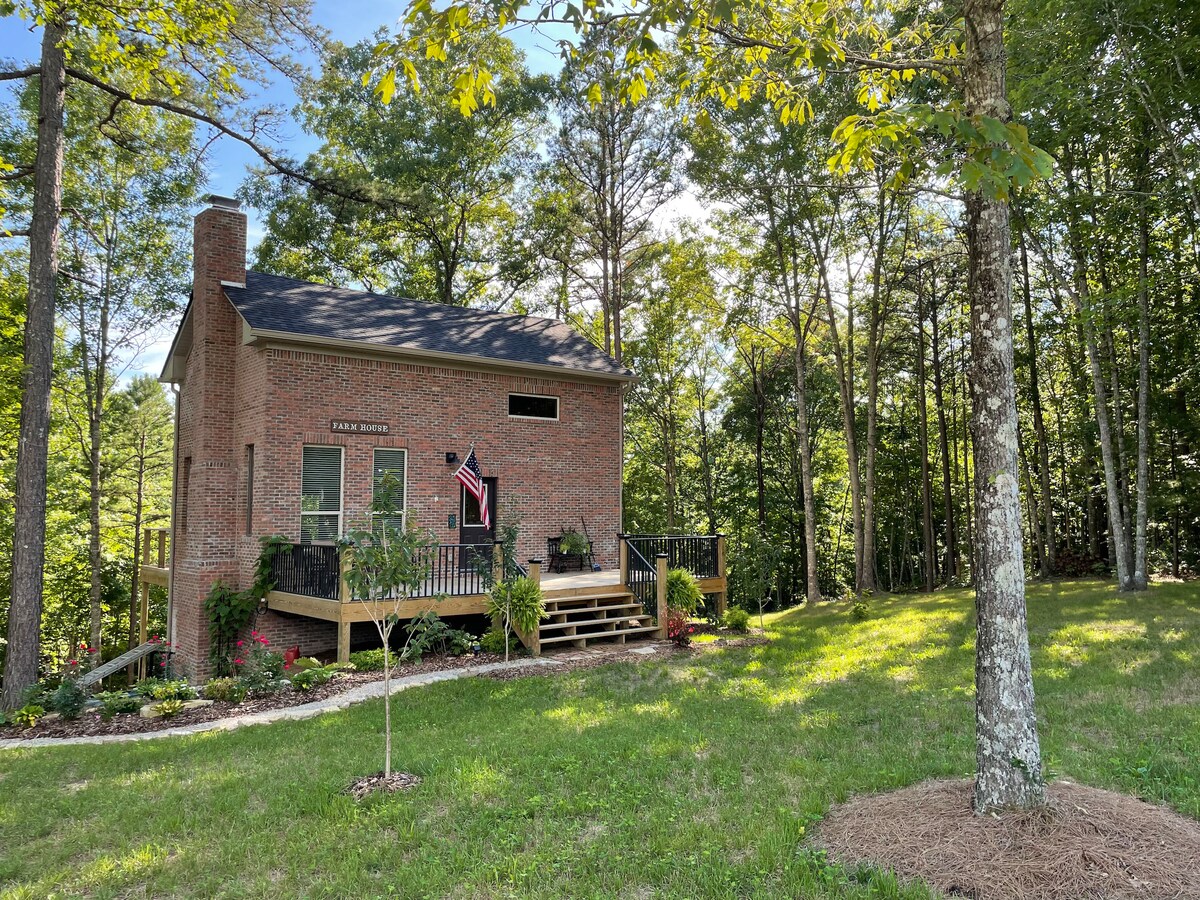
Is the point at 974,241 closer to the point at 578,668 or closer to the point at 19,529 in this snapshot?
the point at 578,668

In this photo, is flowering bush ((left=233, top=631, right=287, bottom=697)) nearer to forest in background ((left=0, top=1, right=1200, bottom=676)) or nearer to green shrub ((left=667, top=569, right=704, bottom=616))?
green shrub ((left=667, top=569, right=704, bottom=616))

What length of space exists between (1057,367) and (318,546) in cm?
2265

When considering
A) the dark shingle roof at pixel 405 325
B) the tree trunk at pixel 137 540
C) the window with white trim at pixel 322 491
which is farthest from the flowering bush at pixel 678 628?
the tree trunk at pixel 137 540

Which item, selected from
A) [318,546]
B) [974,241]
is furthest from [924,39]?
[318,546]

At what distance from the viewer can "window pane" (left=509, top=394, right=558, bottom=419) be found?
1475 cm

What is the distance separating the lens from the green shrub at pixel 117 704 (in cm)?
845

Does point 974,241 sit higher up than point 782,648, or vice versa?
point 974,241

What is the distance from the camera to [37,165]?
32.5 ft

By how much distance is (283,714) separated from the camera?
7.96 meters

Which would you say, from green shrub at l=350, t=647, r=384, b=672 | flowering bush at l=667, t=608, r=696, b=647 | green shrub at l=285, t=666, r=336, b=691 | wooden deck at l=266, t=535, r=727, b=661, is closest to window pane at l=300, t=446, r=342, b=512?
wooden deck at l=266, t=535, r=727, b=661

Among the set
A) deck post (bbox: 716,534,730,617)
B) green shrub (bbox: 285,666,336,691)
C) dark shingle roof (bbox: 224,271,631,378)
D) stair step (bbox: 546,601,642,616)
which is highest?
dark shingle roof (bbox: 224,271,631,378)

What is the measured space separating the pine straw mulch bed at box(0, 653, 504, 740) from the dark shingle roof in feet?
19.9

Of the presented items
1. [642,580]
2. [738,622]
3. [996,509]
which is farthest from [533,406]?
[996,509]

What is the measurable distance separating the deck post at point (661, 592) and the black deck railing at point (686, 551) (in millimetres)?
765
